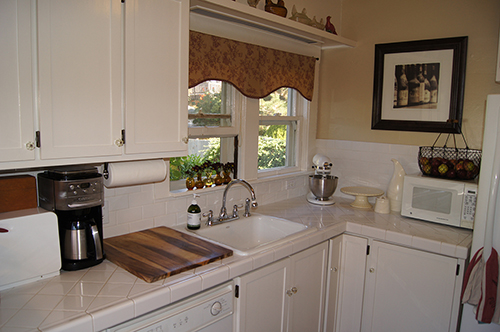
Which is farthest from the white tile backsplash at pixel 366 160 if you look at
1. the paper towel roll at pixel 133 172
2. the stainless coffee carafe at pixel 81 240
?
the stainless coffee carafe at pixel 81 240

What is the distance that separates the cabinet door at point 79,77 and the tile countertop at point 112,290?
53 centimetres

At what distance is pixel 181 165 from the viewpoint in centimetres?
255

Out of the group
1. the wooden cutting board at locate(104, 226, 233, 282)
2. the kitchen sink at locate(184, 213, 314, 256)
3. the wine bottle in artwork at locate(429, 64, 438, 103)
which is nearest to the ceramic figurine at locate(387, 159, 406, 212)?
the wine bottle in artwork at locate(429, 64, 438, 103)

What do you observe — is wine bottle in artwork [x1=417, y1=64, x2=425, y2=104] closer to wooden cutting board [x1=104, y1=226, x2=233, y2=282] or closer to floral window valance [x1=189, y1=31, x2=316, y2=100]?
floral window valance [x1=189, y1=31, x2=316, y2=100]

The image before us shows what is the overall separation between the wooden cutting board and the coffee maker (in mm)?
147

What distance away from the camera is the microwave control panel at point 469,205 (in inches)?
98.5

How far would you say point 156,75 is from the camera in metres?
1.90

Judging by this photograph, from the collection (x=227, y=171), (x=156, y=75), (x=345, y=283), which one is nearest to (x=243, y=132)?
(x=227, y=171)

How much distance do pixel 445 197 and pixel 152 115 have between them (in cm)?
198

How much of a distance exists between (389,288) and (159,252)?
1.56m

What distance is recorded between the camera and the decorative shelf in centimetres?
218

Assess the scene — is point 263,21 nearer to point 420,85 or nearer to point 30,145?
point 420,85

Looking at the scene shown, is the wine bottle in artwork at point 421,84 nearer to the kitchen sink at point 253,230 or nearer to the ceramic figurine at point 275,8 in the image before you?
the ceramic figurine at point 275,8

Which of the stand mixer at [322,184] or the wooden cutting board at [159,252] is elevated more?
the stand mixer at [322,184]
